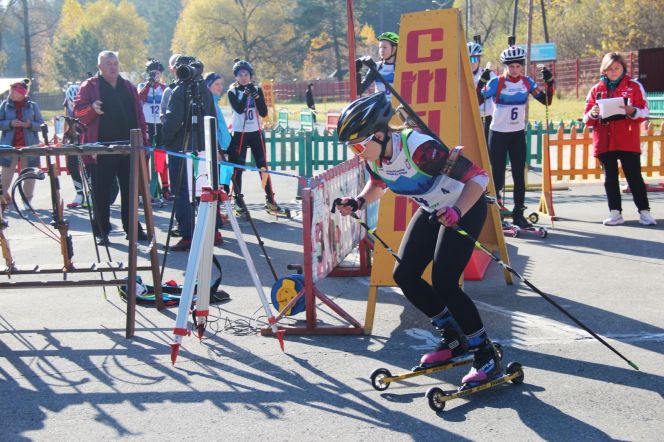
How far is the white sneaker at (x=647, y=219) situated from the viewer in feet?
35.1

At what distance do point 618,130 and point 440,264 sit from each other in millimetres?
6394

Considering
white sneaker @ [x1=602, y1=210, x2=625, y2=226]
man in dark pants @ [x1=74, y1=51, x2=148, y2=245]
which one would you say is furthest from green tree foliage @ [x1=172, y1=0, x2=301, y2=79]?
man in dark pants @ [x1=74, y1=51, x2=148, y2=245]

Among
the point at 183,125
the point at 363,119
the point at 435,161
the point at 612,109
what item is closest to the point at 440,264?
the point at 435,161

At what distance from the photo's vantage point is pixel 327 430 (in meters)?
4.70

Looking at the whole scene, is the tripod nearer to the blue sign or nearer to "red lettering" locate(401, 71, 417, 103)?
"red lettering" locate(401, 71, 417, 103)

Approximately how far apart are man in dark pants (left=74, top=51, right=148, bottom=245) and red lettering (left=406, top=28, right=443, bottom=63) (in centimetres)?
340

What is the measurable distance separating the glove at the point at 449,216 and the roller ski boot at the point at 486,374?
0.92 meters

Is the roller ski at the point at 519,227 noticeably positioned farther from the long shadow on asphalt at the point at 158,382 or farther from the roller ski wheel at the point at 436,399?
the roller ski wheel at the point at 436,399

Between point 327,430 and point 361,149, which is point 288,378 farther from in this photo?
point 361,149

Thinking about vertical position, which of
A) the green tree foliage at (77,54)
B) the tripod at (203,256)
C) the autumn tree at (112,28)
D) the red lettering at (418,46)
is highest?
the autumn tree at (112,28)

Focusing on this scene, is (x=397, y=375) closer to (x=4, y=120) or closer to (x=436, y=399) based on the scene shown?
(x=436, y=399)

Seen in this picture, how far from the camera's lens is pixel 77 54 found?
7738 centimetres

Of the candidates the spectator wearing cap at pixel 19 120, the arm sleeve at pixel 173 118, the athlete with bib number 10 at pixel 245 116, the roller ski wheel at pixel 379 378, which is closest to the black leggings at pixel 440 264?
the roller ski wheel at pixel 379 378

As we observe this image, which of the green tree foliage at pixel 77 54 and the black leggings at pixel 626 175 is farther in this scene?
the green tree foliage at pixel 77 54
